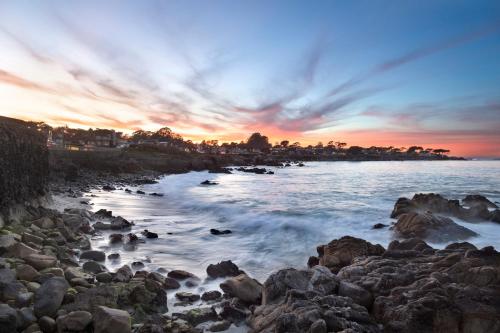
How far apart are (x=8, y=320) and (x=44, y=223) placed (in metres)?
6.56

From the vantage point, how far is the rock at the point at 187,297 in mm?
6984

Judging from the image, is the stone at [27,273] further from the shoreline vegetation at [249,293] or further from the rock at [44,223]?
the rock at [44,223]

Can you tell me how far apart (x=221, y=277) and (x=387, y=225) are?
32.8 feet

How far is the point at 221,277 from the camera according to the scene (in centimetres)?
869

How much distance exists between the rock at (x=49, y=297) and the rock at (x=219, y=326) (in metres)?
2.27

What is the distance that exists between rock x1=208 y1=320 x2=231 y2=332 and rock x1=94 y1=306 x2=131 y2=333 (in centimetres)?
144

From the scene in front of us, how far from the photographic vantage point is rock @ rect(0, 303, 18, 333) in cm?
415

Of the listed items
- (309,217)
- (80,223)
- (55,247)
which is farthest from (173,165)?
(55,247)

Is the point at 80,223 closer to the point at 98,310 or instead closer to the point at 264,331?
the point at 98,310

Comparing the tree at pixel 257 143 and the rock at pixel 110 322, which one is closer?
the rock at pixel 110 322

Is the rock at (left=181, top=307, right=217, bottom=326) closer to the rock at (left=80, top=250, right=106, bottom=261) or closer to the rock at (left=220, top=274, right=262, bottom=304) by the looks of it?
the rock at (left=220, top=274, right=262, bottom=304)

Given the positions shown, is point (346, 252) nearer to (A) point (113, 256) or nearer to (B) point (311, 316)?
(B) point (311, 316)

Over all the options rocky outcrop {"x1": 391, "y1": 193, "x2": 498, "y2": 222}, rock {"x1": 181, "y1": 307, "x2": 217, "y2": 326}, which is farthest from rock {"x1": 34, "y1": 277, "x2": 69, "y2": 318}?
rocky outcrop {"x1": 391, "y1": 193, "x2": 498, "y2": 222}

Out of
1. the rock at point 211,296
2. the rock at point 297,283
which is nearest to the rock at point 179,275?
the rock at point 211,296
